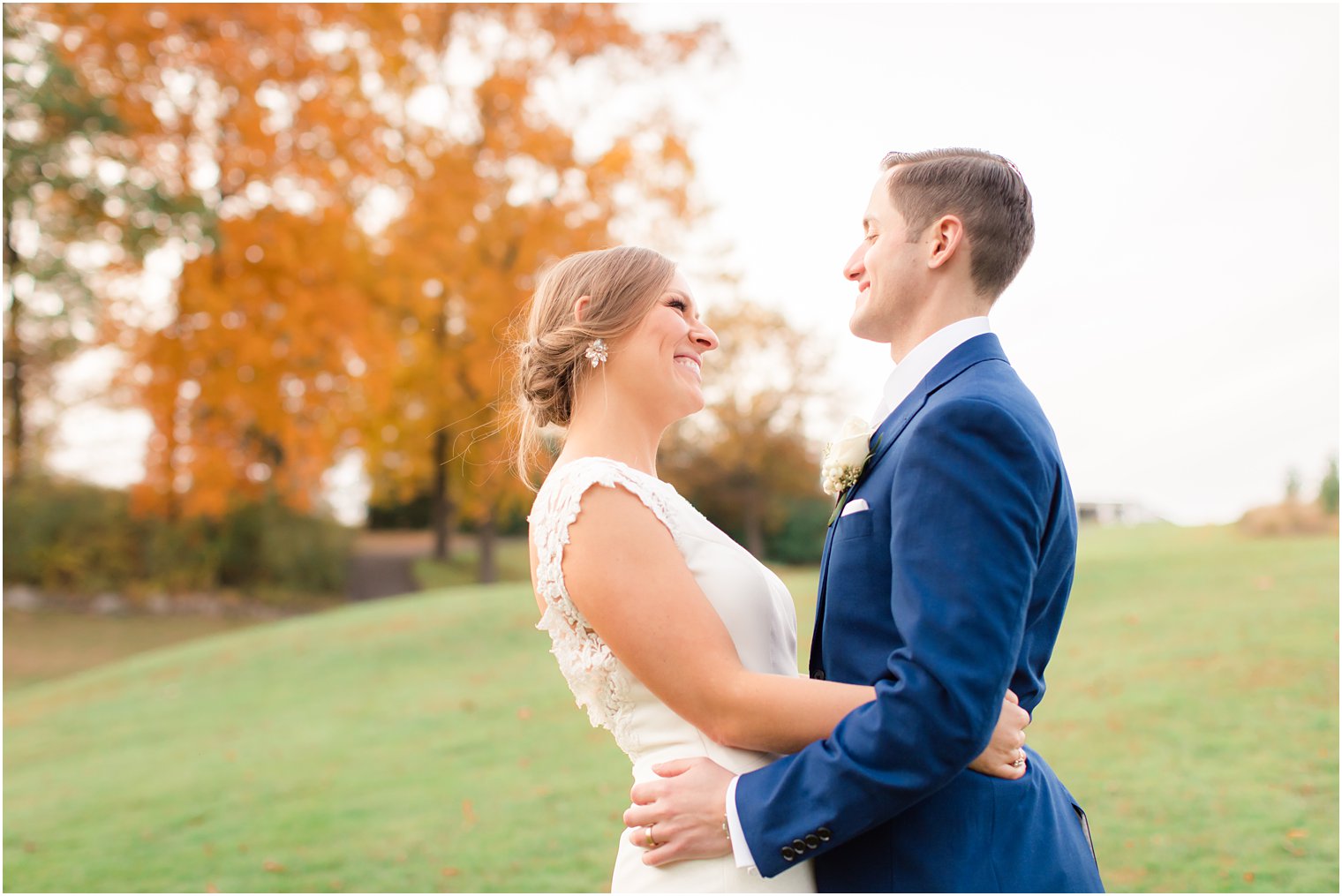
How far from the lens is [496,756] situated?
379 inches

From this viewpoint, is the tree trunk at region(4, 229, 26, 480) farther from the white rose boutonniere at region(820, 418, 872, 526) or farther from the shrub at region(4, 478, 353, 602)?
the white rose boutonniere at region(820, 418, 872, 526)

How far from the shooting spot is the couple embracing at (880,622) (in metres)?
2.07

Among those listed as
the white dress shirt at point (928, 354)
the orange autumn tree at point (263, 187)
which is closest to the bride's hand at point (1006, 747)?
the white dress shirt at point (928, 354)

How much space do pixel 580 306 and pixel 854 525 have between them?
38.6 inches

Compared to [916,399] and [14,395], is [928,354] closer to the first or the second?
[916,399]

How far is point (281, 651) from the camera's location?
15461mm

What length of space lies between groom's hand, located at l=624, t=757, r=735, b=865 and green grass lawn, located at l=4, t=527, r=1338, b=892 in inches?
179

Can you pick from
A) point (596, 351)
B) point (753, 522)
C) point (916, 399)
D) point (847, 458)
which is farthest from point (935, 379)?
point (753, 522)

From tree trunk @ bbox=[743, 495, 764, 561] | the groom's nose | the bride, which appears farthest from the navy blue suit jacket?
tree trunk @ bbox=[743, 495, 764, 561]

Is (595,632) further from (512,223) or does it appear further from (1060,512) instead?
(512,223)

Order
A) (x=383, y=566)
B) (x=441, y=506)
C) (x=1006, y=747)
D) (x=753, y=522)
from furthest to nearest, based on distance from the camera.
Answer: (x=753, y=522), (x=383, y=566), (x=441, y=506), (x=1006, y=747)

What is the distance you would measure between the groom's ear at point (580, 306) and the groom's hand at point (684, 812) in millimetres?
1159

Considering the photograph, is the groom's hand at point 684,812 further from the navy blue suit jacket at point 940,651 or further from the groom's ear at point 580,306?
the groom's ear at point 580,306

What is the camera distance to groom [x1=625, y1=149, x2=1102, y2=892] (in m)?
2.05
